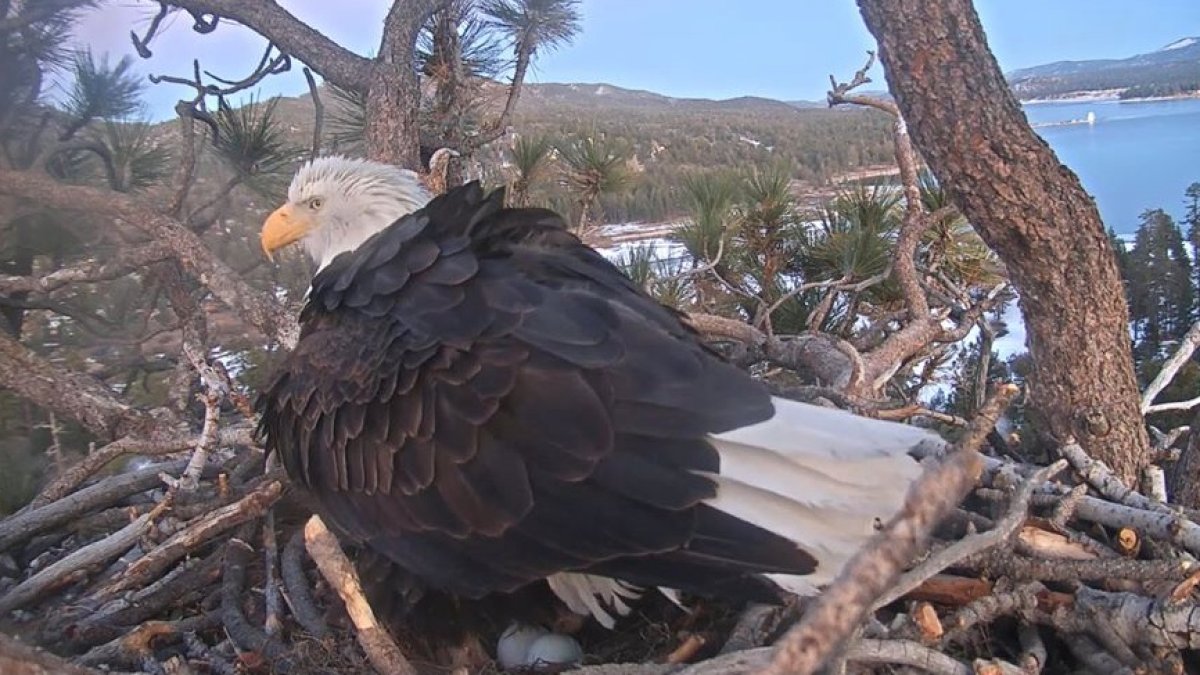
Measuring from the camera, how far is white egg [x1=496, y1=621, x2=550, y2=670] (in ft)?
6.88

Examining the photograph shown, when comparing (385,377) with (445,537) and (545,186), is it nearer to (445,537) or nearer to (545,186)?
(445,537)

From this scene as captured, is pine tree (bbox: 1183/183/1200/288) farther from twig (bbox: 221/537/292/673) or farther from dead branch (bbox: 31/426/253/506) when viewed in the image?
twig (bbox: 221/537/292/673)

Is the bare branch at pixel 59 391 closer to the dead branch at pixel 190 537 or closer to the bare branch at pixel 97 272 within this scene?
the bare branch at pixel 97 272

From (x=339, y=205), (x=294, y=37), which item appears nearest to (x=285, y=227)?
(x=339, y=205)

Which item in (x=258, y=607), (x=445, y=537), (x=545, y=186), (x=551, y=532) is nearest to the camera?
(x=551, y=532)

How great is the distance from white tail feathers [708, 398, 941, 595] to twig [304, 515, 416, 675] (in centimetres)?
65

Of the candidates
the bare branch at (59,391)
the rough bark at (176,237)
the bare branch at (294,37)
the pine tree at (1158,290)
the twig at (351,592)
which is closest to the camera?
the twig at (351,592)

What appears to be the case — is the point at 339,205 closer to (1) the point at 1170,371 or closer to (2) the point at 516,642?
(2) the point at 516,642

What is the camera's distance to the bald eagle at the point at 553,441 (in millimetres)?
1624

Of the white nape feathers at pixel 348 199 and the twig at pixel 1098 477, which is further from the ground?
the white nape feathers at pixel 348 199

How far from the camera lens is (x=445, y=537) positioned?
186 cm

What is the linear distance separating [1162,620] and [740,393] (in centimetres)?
94

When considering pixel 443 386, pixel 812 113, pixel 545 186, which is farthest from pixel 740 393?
pixel 812 113

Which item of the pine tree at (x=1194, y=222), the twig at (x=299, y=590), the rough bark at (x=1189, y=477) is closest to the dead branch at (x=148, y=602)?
the twig at (x=299, y=590)
